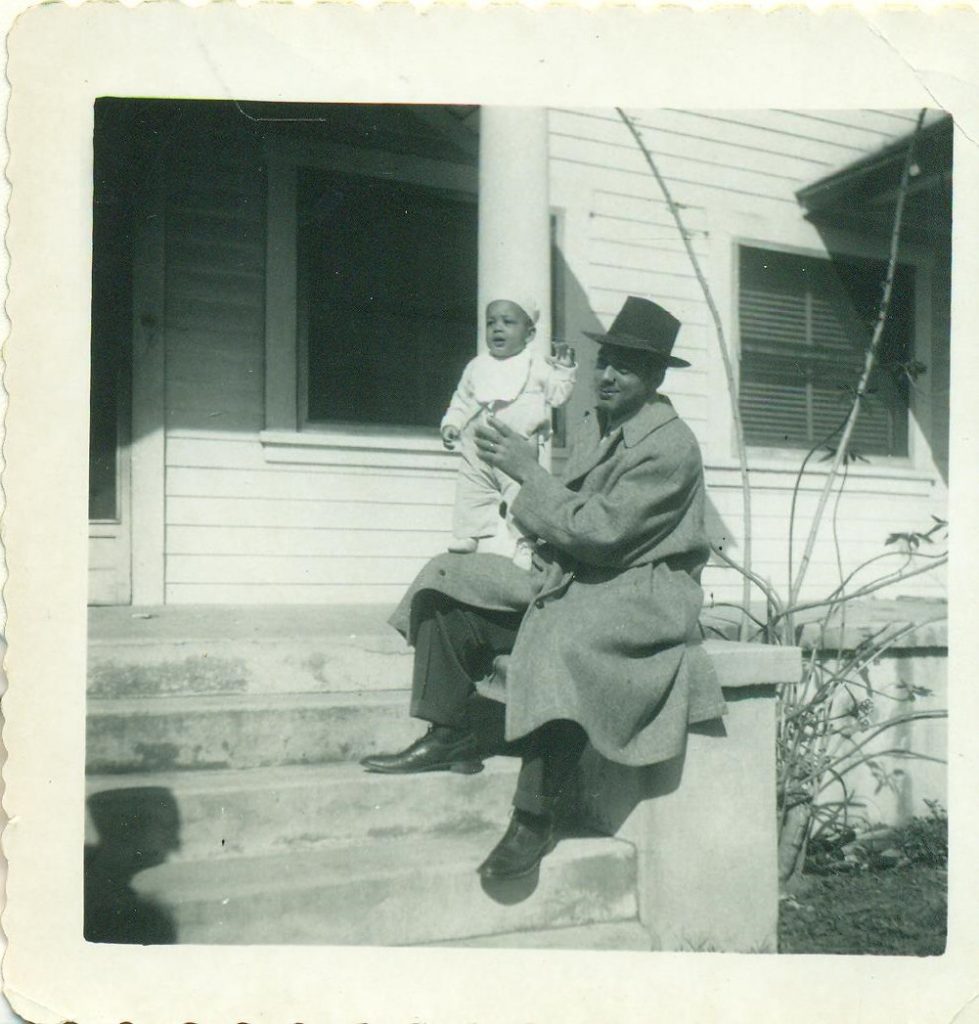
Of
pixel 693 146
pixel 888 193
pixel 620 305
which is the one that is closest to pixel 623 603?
pixel 620 305

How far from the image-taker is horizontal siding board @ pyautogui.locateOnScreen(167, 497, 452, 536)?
5117 millimetres

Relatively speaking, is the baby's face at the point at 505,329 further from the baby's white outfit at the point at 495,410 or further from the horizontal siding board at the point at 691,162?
the horizontal siding board at the point at 691,162

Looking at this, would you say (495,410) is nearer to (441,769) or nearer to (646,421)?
(646,421)

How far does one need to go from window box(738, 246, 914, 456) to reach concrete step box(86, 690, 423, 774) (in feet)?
13.7

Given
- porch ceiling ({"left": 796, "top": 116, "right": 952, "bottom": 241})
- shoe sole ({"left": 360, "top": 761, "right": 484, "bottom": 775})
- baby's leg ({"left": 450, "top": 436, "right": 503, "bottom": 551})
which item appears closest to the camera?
shoe sole ({"left": 360, "top": 761, "right": 484, "bottom": 775})

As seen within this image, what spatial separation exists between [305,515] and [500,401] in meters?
1.72

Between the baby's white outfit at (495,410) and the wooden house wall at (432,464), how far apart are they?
1235 millimetres

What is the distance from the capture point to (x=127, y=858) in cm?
277

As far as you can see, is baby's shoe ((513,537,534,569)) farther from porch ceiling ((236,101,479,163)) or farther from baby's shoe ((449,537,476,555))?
porch ceiling ((236,101,479,163))

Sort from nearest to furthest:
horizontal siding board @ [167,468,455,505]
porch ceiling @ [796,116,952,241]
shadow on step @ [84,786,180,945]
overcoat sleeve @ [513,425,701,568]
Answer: shadow on step @ [84,786,180,945]
overcoat sleeve @ [513,425,701,568]
horizontal siding board @ [167,468,455,505]
porch ceiling @ [796,116,952,241]

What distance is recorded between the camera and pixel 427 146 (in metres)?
5.56

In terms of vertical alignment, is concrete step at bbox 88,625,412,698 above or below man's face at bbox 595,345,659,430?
below

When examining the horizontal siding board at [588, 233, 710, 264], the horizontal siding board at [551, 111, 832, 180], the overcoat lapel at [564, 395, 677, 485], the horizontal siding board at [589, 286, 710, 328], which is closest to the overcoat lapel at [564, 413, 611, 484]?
the overcoat lapel at [564, 395, 677, 485]

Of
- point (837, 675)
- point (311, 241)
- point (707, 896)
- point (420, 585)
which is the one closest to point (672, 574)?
point (420, 585)
